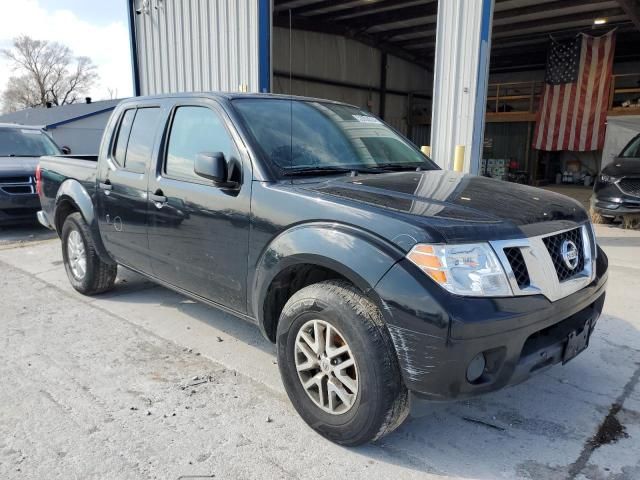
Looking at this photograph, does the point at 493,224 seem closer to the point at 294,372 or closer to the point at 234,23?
the point at 294,372

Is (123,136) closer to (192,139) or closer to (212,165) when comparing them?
(192,139)

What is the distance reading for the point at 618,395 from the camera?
10.4 feet

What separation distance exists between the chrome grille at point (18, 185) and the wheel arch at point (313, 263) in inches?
271

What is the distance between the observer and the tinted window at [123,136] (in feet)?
13.8

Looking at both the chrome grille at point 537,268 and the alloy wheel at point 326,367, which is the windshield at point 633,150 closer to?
the chrome grille at point 537,268

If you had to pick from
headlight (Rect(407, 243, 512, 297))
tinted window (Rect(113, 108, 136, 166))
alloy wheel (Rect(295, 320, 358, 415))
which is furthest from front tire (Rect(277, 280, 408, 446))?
tinted window (Rect(113, 108, 136, 166))

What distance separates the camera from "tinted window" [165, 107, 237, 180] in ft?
10.8

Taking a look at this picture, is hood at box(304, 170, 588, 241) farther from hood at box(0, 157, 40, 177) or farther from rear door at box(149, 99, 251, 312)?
hood at box(0, 157, 40, 177)

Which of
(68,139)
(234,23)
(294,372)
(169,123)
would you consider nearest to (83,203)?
(169,123)

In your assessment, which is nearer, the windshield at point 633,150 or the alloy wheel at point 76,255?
the alloy wheel at point 76,255

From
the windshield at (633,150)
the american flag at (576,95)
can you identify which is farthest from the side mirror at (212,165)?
the american flag at (576,95)

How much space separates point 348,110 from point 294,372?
2188mm

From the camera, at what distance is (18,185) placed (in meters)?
8.16

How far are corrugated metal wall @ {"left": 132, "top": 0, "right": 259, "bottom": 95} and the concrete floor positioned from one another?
21.8ft
